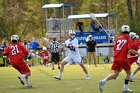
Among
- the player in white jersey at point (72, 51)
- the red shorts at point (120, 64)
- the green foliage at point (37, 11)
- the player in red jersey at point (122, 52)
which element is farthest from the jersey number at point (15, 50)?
the green foliage at point (37, 11)

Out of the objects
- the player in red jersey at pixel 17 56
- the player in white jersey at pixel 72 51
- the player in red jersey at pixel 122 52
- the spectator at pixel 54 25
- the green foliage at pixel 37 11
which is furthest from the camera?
the green foliage at pixel 37 11

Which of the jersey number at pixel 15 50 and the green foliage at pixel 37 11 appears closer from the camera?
the jersey number at pixel 15 50

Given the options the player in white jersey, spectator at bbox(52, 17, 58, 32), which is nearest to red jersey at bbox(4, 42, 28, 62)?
the player in white jersey

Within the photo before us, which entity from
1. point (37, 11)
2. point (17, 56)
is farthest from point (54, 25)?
point (17, 56)

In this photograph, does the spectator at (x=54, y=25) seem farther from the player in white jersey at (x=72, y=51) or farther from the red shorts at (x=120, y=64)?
the red shorts at (x=120, y=64)

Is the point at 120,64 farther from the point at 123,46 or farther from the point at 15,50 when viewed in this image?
the point at 15,50

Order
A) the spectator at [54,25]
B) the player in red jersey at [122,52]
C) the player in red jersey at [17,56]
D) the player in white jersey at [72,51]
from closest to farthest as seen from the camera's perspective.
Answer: the player in red jersey at [122,52] < the player in red jersey at [17,56] < the player in white jersey at [72,51] < the spectator at [54,25]

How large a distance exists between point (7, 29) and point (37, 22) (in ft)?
37.7

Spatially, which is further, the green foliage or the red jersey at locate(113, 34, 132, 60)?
the green foliage

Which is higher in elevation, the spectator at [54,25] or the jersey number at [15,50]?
the jersey number at [15,50]

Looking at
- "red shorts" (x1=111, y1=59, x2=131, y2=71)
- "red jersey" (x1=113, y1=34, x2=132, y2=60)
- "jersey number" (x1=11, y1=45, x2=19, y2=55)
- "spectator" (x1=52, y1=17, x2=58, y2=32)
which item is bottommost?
"spectator" (x1=52, y1=17, x2=58, y2=32)

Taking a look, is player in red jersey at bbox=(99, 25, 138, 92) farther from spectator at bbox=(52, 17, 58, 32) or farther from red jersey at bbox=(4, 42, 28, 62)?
spectator at bbox=(52, 17, 58, 32)

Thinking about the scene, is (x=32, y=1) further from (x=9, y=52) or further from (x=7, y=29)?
(x=9, y=52)

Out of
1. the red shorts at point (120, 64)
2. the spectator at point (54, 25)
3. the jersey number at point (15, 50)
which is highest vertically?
the jersey number at point (15, 50)
